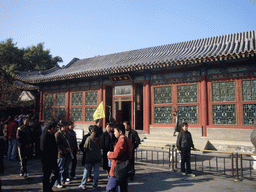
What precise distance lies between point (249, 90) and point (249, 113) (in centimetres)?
111

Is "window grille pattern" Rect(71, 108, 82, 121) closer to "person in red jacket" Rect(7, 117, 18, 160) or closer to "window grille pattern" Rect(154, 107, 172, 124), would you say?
"window grille pattern" Rect(154, 107, 172, 124)

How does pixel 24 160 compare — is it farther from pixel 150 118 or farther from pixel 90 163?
pixel 150 118

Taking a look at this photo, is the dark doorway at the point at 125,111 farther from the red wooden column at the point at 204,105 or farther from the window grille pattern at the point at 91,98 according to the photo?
the red wooden column at the point at 204,105

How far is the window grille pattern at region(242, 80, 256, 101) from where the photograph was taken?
376 inches

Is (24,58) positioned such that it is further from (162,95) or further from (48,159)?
(48,159)

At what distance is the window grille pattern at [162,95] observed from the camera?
1152 cm

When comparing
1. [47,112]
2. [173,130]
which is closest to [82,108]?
[47,112]

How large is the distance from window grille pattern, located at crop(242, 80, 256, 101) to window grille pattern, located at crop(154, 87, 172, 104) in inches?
146

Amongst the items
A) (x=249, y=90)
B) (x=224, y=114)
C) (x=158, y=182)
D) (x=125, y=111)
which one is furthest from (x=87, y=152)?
(x=125, y=111)

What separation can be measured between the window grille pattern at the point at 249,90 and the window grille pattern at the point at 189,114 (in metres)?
2.41

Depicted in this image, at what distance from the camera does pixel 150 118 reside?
39.4 feet

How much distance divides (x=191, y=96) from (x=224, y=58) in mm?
2706

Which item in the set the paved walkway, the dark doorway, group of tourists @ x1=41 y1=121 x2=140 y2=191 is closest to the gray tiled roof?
the dark doorway

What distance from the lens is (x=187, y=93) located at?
36.2 feet
